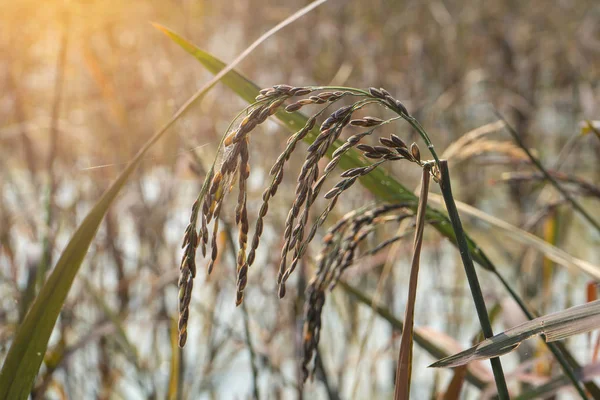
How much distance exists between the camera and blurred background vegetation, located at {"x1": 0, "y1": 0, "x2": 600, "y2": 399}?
1.44m

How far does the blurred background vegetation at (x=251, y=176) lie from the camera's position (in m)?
1.44

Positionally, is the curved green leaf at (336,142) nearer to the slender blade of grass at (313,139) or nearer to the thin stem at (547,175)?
the slender blade of grass at (313,139)

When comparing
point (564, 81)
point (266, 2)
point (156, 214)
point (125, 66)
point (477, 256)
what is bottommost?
point (477, 256)

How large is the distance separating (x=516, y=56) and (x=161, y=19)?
1626 mm

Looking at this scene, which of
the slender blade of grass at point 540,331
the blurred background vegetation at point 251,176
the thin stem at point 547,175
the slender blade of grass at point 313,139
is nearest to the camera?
the slender blade of grass at point 540,331

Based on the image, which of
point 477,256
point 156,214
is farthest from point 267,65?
point 477,256

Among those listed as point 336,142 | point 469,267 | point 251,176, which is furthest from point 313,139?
point 251,176

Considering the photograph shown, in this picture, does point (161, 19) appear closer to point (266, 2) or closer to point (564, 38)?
point (266, 2)

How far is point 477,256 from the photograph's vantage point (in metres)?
0.60

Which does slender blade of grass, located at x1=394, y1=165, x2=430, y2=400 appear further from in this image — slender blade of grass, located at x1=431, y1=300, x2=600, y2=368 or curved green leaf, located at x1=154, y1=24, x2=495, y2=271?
curved green leaf, located at x1=154, y1=24, x2=495, y2=271

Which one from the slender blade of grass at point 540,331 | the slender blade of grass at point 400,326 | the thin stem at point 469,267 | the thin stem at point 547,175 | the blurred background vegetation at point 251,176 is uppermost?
the blurred background vegetation at point 251,176

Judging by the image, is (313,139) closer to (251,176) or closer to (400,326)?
(400,326)

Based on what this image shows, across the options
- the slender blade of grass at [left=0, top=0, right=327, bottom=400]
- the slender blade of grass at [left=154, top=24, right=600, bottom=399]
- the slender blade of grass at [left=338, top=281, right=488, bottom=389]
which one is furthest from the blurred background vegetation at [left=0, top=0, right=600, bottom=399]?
the slender blade of grass at [left=0, top=0, right=327, bottom=400]

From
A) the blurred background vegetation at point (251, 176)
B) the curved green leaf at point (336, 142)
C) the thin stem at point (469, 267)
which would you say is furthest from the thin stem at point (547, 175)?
the thin stem at point (469, 267)
